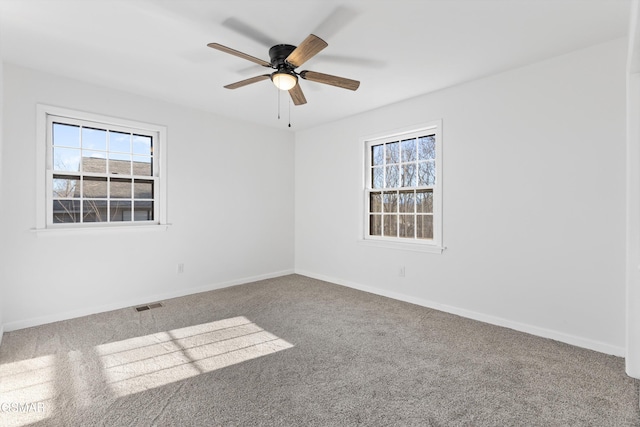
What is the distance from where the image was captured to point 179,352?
A: 103 inches

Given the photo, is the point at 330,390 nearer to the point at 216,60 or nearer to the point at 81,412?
the point at 81,412

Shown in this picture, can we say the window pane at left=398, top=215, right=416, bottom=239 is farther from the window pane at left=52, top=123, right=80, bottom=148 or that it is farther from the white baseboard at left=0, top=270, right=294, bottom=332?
the window pane at left=52, top=123, right=80, bottom=148

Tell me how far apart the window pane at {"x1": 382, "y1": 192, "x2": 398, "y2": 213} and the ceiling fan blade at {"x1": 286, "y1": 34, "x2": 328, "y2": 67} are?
2366 millimetres

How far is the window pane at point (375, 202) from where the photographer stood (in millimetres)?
4488

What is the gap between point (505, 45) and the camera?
2660 millimetres

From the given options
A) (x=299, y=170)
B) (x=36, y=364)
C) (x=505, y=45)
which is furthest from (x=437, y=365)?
(x=299, y=170)

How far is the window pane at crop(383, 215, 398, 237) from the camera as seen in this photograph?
14.1ft

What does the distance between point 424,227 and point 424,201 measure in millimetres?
328

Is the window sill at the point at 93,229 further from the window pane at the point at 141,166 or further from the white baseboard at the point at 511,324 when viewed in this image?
the white baseboard at the point at 511,324

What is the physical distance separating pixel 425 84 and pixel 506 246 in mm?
1934

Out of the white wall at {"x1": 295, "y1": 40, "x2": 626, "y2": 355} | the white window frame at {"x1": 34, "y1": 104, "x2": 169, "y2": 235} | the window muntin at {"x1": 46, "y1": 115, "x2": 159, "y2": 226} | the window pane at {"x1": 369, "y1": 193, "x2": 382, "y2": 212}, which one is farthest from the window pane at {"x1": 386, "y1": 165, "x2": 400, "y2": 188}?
the window muntin at {"x1": 46, "y1": 115, "x2": 159, "y2": 226}

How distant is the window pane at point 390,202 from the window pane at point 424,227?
0.39m

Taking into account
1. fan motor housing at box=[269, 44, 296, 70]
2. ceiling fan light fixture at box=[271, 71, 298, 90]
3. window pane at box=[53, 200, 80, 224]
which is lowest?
window pane at box=[53, 200, 80, 224]

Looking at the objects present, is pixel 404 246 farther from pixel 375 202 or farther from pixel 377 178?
pixel 377 178
